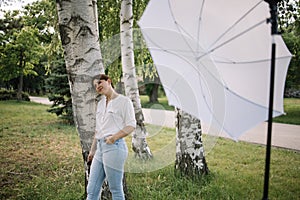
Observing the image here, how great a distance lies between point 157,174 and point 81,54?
7.67 ft

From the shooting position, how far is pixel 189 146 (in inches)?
163

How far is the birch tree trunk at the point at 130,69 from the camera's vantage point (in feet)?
16.6

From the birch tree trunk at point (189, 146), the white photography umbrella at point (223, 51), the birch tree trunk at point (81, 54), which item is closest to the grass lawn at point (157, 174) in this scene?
the birch tree trunk at point (189, 146)

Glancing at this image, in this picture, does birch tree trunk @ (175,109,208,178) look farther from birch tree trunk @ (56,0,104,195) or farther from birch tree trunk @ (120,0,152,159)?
birch tree trunk @ (56,0,104,195)

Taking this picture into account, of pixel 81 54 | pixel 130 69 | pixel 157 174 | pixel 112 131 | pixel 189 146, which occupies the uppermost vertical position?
pixel 81 54

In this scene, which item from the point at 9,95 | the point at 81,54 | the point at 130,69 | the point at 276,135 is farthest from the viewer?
the point at 9,95

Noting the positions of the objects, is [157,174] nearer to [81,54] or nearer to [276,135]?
[81,54]

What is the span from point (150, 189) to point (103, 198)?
0.85 metres

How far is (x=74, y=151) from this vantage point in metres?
6.46

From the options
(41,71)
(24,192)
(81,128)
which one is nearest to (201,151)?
(81,128)

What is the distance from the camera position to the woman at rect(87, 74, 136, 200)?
2404mm

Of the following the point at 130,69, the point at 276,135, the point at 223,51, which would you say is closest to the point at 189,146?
the point at 130,69

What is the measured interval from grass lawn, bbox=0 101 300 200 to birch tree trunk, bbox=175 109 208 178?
0.15m

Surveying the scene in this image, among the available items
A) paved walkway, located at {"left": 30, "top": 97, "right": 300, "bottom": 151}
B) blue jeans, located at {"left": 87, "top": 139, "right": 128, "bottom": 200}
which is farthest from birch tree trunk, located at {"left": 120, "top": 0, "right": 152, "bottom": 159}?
blue jeans, located at {"left": 87, "top": 139, "right": 128, "bottom": 200}
